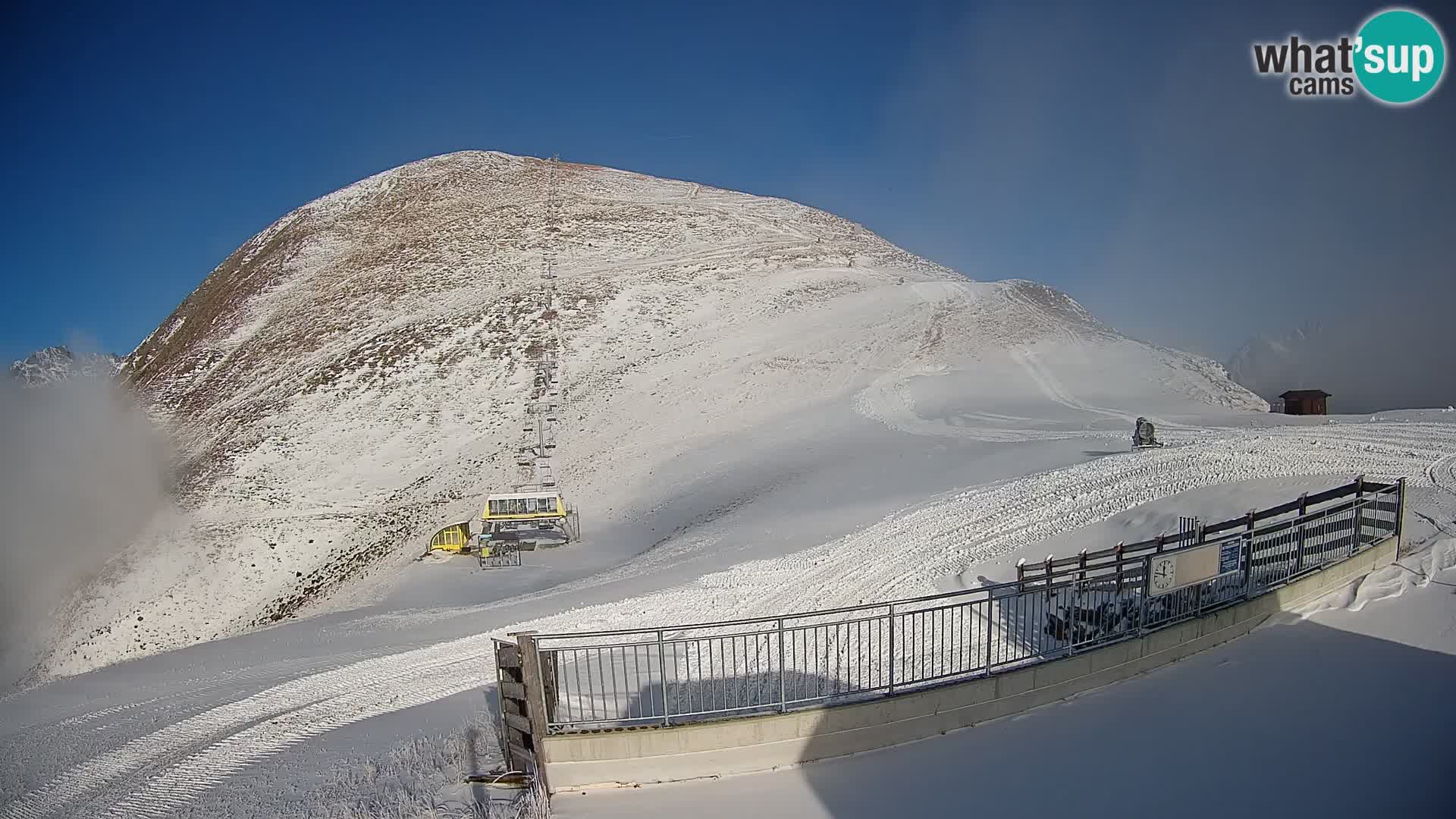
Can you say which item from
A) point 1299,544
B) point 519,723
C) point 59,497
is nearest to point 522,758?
point 519,723

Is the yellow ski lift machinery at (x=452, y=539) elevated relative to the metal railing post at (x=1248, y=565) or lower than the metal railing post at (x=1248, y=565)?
lower

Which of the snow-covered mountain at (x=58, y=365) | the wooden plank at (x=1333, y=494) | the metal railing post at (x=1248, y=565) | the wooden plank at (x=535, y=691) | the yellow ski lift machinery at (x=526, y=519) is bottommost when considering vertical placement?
the yellow ski lift machinery at (x=526, y=519)

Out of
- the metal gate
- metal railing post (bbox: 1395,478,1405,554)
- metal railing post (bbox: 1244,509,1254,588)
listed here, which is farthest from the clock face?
the metal gate

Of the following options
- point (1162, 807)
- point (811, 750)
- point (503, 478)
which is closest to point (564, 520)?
point (503, 478)

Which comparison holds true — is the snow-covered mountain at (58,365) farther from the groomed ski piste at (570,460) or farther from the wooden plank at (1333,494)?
the wooden plank at (1333,494)

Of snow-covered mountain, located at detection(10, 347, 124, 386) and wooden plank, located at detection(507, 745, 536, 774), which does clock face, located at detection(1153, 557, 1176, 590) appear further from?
snow-covered mountain, located at detection(10, 347, 124, 386)

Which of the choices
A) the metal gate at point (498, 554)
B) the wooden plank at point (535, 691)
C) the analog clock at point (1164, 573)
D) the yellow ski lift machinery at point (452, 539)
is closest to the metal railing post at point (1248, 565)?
the analog clock at point (1164, 573)

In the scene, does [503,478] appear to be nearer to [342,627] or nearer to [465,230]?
[342,627]

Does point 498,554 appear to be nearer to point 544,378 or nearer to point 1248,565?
point 544,378
